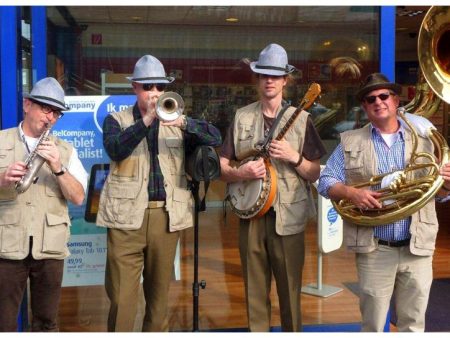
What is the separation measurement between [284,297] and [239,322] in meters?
0.94

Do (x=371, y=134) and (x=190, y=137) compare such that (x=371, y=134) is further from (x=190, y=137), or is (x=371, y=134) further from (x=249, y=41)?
(x=249, y=41)

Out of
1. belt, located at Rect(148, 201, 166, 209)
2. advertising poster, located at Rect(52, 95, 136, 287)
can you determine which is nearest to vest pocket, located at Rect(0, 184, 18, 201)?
belt, located at Rect(148, 201, 166, 209)

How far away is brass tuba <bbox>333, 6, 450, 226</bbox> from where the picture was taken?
9.64ft

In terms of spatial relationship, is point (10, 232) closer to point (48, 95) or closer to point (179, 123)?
point (48, 95)

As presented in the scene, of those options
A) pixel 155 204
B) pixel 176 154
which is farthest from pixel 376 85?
pixel 155 204

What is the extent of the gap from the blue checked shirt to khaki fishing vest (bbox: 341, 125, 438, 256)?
0.08 feet

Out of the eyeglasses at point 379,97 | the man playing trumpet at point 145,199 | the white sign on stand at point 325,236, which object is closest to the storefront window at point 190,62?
the white sign on stand at point 325,236

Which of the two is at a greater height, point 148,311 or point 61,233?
point 61,233

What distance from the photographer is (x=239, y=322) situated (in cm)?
427

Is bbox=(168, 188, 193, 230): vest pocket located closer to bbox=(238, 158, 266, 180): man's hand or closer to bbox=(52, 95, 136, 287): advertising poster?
bbox=(238, 158, 266, 180): man's hand

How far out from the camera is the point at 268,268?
3.47m

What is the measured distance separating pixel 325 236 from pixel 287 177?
3.84ft

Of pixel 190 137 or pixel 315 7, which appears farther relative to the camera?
pixel 315 7

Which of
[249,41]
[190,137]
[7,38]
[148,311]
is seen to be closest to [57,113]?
[190,137]
